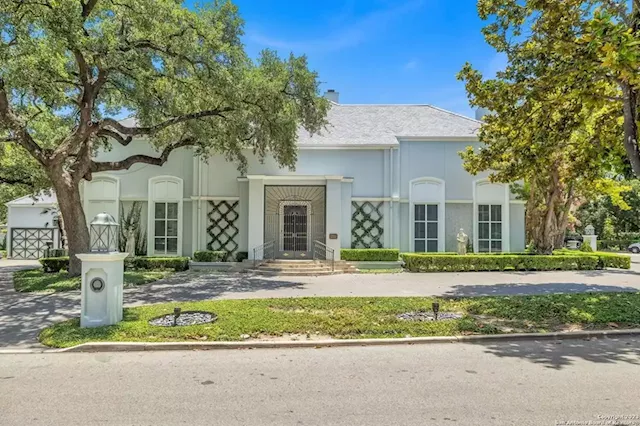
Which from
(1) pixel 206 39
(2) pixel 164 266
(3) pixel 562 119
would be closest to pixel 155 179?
(2) pixel 164 266

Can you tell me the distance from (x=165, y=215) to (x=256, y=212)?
16.1ft

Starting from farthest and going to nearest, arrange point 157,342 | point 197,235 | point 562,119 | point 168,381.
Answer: point 197,235 < point 562,119 < point 157,342 < point 168,381

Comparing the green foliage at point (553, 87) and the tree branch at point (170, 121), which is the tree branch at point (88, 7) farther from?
the green foliage at point (553, 87)

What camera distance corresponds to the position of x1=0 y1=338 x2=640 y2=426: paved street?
168 inches

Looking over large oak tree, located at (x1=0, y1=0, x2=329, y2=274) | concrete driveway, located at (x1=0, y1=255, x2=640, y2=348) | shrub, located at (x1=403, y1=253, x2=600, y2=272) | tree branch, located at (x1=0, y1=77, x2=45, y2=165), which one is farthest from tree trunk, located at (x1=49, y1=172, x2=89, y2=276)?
shrub, located at (x1=403, y1=253, x2=600, y2=272)

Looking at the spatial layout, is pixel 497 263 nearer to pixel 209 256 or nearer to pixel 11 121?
pixel 209 256

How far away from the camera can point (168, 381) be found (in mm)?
5332

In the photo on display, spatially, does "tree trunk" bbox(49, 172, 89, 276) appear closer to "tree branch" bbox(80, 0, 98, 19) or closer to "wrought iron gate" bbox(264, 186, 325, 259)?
"tree branch" bbox(80, 0, 98, 19)

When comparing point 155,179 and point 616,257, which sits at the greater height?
point 155,179

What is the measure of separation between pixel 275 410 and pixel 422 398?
1568 mm

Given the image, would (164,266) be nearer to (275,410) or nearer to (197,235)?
(197,235)

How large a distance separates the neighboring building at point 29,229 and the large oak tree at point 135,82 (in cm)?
1379

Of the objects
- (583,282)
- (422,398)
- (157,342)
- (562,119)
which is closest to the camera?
(422,398)

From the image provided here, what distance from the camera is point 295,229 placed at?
69.5ft
